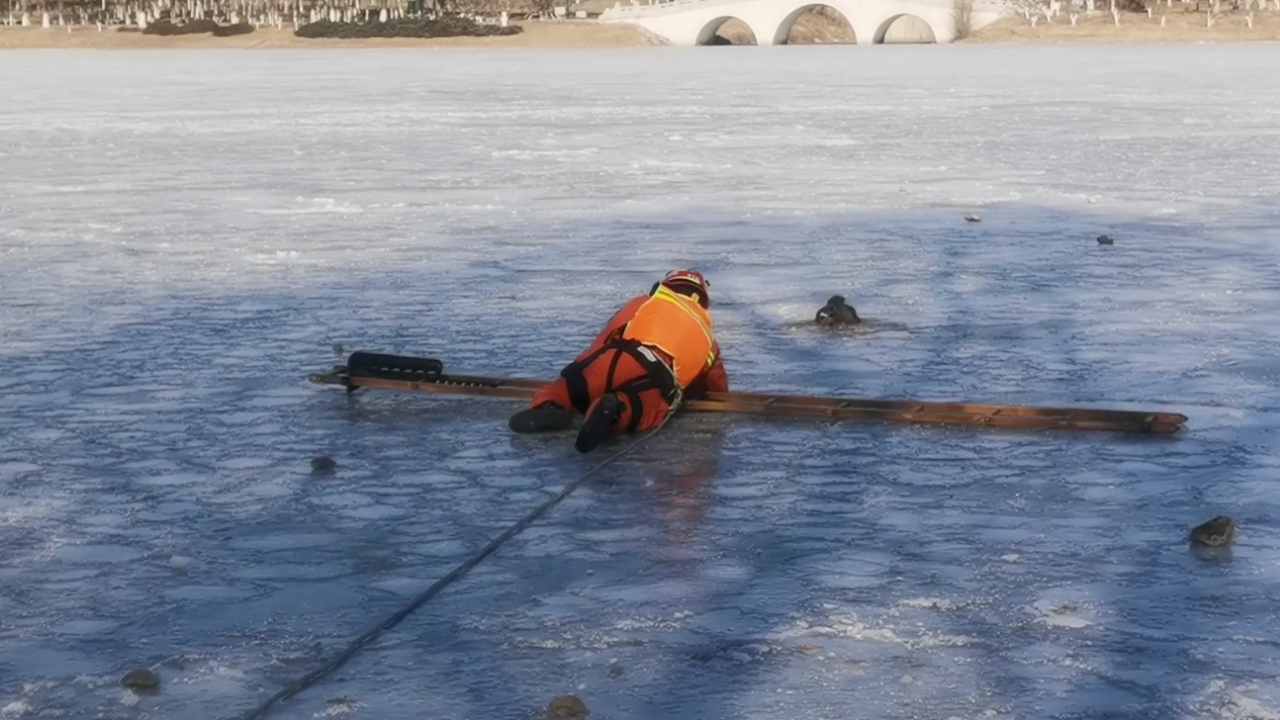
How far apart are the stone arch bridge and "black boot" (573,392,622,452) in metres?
85.1

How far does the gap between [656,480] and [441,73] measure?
47.8 meters

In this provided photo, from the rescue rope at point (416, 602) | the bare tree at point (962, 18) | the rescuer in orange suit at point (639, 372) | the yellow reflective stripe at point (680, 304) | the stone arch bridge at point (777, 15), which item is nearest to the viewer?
the rescue rope at point (416, 602)

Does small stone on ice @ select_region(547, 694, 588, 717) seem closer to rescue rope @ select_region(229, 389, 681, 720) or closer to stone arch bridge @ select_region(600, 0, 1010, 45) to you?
rescue rope @ select_region(229, 389, 681, 720)

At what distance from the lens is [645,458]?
7422 millimetres

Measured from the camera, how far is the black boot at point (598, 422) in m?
7.24

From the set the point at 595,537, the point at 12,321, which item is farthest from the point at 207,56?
the point at 595,537

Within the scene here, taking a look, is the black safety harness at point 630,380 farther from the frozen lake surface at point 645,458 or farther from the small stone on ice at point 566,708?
the small stone on ice at point 566,708

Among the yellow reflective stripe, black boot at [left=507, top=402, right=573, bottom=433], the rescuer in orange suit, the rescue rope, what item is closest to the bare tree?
the rescuer in orange suit

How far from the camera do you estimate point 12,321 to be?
1055cm

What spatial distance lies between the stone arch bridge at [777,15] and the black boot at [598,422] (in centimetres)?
8506

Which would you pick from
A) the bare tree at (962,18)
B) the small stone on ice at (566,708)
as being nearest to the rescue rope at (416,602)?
the small stone on ice at (566,708)

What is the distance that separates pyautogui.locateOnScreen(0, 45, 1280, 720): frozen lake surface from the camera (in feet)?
16.3

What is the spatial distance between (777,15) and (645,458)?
89.6m

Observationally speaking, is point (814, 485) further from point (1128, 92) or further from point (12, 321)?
point (1128, 92)
